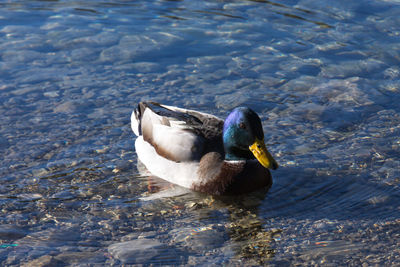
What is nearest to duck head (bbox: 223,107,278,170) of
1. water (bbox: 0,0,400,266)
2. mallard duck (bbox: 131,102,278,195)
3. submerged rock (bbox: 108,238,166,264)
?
mallard duck (bbox: 131,102,278,195)

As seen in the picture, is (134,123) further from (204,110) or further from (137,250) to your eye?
(137,250)

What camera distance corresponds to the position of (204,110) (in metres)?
9.01

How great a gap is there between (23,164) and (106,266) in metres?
2.46

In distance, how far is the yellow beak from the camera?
669 centimetres

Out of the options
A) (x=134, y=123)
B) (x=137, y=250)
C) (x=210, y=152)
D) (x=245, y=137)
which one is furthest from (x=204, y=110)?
(x=137, y=250)

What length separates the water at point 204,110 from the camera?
6031 millimetres

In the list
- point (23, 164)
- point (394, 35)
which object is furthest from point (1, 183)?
point (394, 35)

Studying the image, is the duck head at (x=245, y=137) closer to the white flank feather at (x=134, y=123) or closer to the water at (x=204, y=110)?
the water at (x=204, y=110)

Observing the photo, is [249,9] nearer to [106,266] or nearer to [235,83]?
[235,83]

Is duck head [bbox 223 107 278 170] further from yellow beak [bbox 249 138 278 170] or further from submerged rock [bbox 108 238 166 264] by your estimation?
submerged rock [bbox 108 238 166 264]

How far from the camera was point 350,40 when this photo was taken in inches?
438

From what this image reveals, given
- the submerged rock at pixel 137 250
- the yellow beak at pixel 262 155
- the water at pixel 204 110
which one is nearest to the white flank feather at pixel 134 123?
the water at pixel 204 110

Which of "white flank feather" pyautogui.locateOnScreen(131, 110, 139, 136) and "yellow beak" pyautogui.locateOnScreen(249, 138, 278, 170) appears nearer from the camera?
"yellow beak" pyautogui.locateOnScreen(249, 138, 278, 170)

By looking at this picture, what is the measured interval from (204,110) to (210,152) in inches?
72.4
